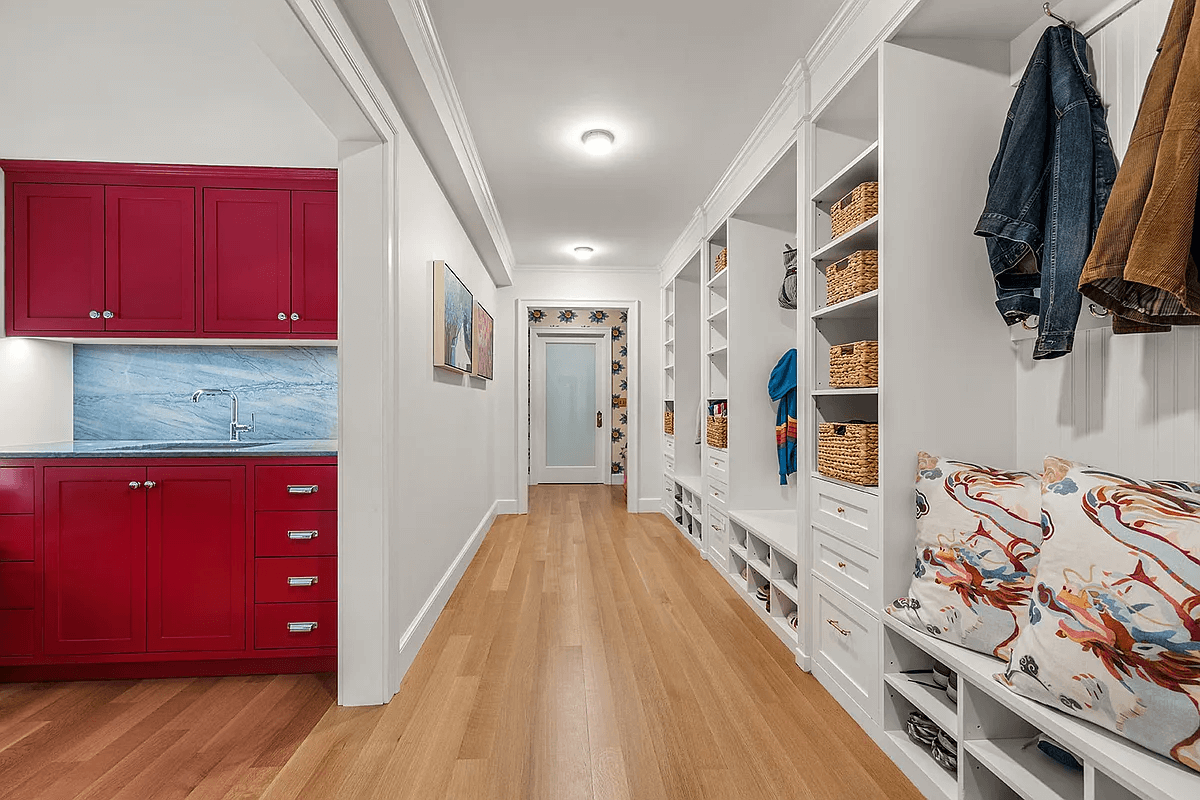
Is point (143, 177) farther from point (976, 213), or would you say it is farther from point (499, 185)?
point (976, 213)

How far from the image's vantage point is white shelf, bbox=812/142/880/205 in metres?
2.20

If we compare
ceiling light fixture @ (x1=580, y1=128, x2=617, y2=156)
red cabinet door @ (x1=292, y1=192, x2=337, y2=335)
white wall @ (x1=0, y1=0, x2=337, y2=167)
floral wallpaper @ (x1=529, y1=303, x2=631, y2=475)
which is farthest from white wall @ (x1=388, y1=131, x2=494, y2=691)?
floral wallpaper @ (x1=529, y1=303, x2=631, y2=475)

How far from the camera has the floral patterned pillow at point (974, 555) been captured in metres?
1.59

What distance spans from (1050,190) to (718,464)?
274 centimetres

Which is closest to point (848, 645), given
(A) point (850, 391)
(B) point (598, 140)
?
(A) point (850, 391)

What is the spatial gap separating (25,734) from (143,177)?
2268mm

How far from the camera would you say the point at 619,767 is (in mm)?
1922

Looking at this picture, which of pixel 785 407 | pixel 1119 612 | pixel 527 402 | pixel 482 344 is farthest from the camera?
pixel 527 402

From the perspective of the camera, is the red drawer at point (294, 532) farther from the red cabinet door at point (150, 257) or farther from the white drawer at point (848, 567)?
the white drawer at point (848, 567)

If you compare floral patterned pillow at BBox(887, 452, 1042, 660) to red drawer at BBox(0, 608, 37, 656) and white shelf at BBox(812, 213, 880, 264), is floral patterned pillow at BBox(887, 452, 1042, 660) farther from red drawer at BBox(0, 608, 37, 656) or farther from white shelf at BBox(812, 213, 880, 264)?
red drawer at BBox(0, 608, 37, 656)

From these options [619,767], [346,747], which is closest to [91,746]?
[346,747]

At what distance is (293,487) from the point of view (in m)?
2.63

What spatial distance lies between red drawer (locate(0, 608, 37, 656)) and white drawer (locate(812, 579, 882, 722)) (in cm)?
315

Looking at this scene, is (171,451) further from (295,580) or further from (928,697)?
(928,697)
